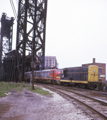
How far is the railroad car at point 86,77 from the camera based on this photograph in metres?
16.4

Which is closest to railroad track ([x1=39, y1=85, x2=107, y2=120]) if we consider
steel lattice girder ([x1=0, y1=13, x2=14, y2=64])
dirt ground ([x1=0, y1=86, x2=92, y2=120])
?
dirt ground ([x1=0, y1=86, x2=92, y2=120])

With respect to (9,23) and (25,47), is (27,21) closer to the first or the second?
(25,47)

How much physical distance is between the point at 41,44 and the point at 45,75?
702cm

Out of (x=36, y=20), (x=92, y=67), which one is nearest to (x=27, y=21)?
(x=36, y=20)

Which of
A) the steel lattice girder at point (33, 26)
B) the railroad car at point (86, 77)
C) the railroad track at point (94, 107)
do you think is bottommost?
the railroad track at point (94, 107)

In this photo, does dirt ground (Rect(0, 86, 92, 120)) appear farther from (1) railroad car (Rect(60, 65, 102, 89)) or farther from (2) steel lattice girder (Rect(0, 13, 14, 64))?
(2) steel lattice girder (Rect(0, 13, 14, 64))

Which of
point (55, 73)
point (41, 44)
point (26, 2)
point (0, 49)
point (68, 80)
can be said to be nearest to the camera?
point (68, 80)

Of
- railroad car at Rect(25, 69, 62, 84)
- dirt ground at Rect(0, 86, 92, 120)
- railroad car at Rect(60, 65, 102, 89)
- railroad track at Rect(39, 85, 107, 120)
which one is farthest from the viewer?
railroad car at Rect(25, 69, 62, 84)

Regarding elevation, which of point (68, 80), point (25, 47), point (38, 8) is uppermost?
point (38, 8)

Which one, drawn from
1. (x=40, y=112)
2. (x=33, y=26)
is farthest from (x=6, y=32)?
(x=40, y=112)

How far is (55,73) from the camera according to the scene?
24.1 m

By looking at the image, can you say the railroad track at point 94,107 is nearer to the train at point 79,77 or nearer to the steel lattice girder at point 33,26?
the train at point 79,77

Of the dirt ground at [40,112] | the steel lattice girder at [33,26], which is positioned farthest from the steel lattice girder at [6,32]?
the dirt ground at [40,112]

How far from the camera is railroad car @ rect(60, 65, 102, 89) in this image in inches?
646
